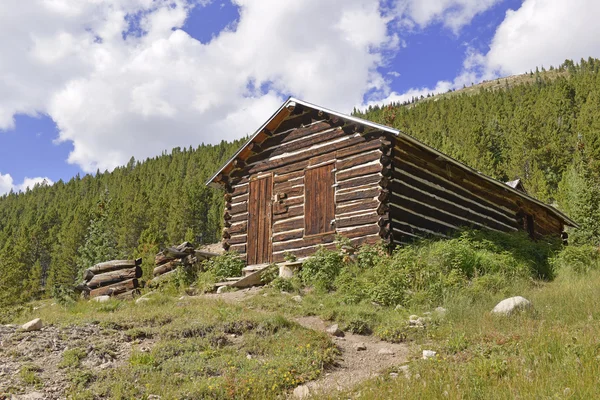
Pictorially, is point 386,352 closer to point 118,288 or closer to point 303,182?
point 303,182

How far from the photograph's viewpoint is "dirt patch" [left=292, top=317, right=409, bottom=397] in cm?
668

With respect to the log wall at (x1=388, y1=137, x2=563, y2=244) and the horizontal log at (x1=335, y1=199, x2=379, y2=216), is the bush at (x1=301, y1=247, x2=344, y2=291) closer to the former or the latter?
the horizontal log at (x1=335, y1=199, x2=379, y2=216)

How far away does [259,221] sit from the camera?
17984mm

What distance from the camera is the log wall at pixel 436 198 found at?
1523cm

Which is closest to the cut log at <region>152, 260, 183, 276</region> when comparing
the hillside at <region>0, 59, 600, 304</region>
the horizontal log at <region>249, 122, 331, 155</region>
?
the hillside at <region>0, 59, 600, 304</region>

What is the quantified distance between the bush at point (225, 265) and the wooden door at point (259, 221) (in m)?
0.44

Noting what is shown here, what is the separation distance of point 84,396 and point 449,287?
8122 millimetres

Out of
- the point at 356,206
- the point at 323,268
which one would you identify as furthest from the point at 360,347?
the point at 356,206

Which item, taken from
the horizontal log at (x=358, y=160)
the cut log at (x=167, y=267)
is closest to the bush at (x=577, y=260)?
the horizontal log at (x=358, y=160)

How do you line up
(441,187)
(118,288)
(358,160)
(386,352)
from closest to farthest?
1. (386,352)
2. (358,160)
3. (118,288)
4. (441,187)

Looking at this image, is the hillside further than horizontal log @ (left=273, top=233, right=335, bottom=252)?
Yes

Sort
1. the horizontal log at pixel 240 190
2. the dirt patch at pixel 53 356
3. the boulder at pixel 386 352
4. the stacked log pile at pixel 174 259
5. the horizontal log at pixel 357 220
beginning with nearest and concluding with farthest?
the dirt patch at pixel 53 356 < the boulder at pixel 386 352 < the horizontal log at pixel 357 220 < the stacked log pile at pixel 174 259 < the horizontal log at pixel 240 190

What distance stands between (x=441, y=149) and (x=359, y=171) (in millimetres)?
47139

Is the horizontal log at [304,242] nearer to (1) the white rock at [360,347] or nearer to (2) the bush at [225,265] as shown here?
(2) the bush at [225,265]
